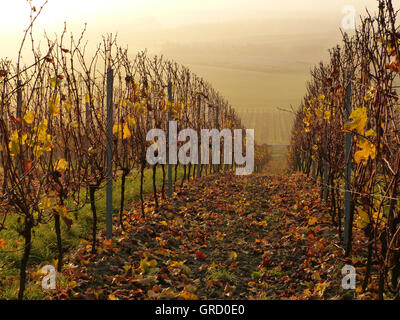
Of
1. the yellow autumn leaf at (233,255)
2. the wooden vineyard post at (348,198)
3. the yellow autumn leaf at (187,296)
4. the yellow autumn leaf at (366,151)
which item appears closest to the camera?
the yellow autumn leaf at (366,151)

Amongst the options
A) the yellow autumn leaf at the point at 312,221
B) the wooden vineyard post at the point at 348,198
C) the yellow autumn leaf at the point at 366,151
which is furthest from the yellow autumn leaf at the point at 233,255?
the yellow autumn leaf at the point at 366,151

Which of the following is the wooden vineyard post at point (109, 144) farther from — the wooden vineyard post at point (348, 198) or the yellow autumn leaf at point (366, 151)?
the yellow autumn leaf at point (366, 151)

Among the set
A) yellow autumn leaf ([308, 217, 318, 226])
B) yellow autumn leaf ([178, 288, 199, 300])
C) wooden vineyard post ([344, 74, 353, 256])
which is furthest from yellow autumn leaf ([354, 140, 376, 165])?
yellow autumn leaf ([308, 217, 318, 226])

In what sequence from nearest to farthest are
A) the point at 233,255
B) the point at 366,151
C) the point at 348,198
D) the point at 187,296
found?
the point at 366,151 < the point at 187,296 < the point at 348,198 < the point at 233,255

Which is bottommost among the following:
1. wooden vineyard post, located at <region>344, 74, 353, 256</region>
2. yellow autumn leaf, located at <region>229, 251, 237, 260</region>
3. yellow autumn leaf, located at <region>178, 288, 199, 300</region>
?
yellow autumn leaf, located at <region>229, 251, 237, 260</region>

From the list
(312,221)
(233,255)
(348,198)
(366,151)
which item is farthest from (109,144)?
(312,221)

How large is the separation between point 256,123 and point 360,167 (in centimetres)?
9809

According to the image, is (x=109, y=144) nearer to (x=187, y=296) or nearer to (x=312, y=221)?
(x=187, y=296)

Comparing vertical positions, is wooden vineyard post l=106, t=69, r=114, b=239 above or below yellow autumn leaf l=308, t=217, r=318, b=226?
above

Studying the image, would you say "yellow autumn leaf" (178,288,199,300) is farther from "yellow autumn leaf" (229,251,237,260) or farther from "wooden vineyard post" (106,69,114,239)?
"wooden vineyard post" (106,69,114,239)

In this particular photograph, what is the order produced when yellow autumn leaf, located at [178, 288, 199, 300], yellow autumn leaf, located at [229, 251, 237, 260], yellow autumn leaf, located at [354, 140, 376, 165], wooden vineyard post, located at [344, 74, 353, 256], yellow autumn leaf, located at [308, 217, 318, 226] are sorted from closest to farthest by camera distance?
yellow autumn leaf, located at [354, 140, 376, 165]
yellow autumn leaf, located at [178, 288, 199, 300]
wooden vineyard post, located at [344, 74, 353, 256]
yellow autumn leaf, located at [229, 251, 237, 260]
yellow autumn leaf, located at [308, 217, 318, 226]

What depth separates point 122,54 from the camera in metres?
5.47

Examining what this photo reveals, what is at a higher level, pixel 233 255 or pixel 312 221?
pixel 312 221
